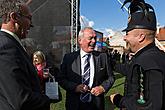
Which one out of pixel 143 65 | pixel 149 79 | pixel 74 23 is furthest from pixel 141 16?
pixel 74 23

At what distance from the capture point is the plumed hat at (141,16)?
2.65m

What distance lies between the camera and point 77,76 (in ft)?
12.9

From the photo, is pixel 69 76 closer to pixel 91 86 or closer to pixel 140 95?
pixel 91 86

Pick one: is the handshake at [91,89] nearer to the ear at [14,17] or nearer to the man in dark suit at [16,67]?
the man in dark suit at [16,67]

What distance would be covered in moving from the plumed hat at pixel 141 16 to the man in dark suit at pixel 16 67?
879mm

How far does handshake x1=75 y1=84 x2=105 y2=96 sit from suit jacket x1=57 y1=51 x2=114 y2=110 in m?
0.07

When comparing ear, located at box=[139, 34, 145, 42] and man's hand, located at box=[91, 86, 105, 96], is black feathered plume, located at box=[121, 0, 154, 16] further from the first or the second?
man's hand, located at box=[91, 86, 105, 96]

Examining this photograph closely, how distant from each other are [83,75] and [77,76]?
8 centimetres

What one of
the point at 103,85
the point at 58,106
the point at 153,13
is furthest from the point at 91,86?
the point at 58,106

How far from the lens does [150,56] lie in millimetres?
2496

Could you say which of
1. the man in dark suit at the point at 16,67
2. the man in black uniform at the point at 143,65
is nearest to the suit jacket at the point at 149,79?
the man in black uniform at the point at 143,65

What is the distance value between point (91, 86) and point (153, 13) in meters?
1.49

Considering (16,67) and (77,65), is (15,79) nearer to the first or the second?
(16,67)

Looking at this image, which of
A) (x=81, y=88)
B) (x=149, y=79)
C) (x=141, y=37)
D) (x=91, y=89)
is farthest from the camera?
(x=91, y=89)
